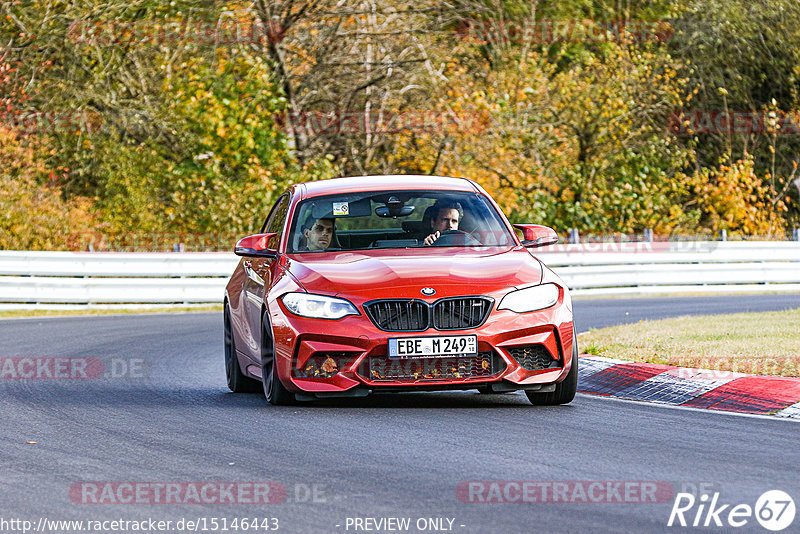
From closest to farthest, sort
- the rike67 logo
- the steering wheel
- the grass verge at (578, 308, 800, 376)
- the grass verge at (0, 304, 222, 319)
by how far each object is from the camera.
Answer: the rike67 logo, the steering wheel, the grass verge at (578, 308, 800, 376), the grass verge at (0, 304, 222, 319)

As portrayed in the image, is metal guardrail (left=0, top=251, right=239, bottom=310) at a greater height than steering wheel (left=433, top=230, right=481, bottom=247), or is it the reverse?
steering wheel (left=433, top=230, right=481, bottom=247)

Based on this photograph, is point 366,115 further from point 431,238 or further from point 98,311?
point 431,238

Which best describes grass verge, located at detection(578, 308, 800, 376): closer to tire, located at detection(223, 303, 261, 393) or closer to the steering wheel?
the steering wheel

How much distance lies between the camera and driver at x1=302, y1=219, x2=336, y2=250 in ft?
34.1

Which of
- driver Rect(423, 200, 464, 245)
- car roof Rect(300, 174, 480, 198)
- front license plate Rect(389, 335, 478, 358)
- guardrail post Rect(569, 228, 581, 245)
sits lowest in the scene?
guardrail post Rect(569, 228, 581, 245)

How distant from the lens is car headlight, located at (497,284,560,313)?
30.3 ft

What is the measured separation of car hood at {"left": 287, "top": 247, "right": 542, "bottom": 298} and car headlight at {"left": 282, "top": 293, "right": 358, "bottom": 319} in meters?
0.06

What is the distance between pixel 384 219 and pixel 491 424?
7.81ft

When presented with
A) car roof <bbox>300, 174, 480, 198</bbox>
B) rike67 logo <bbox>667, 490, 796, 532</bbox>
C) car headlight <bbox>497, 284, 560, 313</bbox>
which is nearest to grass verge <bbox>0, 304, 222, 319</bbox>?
car roof <bbox>300, 174, 480, 198</bbox>

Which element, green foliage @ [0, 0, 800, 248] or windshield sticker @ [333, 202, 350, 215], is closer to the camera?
windshield sticker @ [333, 202, 350, 215]

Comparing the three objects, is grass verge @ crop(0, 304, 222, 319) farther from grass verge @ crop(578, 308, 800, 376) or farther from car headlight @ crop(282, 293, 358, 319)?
car headlight @ crop(282, 293, 358, 319)

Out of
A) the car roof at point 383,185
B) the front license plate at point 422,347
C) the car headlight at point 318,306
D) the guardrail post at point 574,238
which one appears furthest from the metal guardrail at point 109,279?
the front license plate at point 422,347

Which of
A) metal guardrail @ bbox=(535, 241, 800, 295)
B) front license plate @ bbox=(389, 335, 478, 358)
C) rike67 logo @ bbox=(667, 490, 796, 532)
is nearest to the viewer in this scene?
rike67 logo @ bbox=(667, 490, 796, 532)

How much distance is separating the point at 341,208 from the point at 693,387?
286 centimetres
